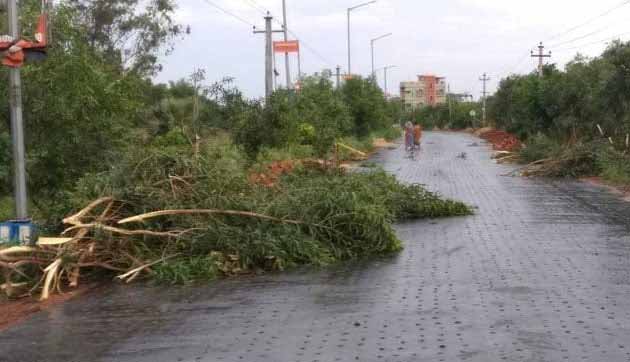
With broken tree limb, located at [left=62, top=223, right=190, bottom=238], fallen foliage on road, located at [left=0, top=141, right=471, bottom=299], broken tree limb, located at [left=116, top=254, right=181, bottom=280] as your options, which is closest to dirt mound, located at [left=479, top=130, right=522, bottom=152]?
fallen foliage on road, located at [left=0, top=141, right=471, bottom=299]

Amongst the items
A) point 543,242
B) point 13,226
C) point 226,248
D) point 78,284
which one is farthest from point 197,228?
point 543,242

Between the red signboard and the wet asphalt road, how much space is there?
927 inches

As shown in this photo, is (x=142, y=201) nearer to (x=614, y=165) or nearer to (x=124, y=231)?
(x=124, y=231)

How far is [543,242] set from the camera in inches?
470

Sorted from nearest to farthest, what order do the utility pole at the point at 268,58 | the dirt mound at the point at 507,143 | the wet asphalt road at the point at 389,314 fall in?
the wet asphalt road at the point at 389,314 < the utility pole at the point at 268,58 < the dirt mound at the point at 507,143

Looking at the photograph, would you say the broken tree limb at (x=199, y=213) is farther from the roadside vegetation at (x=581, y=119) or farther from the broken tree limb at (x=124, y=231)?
the roadside vegetation at (x=581, y=119)

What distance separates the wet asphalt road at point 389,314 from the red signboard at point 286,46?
77.2ft

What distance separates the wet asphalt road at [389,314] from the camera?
6.40 m

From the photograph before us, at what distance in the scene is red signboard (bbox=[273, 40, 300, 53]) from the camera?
34719 mm

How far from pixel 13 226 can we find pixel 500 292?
575 centimetres

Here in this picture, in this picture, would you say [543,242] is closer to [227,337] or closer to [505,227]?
[505,227]

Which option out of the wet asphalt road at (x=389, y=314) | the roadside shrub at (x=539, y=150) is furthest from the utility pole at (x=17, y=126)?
the roadside shrub at (x=539, y=150)

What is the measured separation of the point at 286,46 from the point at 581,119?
12263 millimetres

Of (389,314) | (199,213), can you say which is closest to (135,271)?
(199,213)
